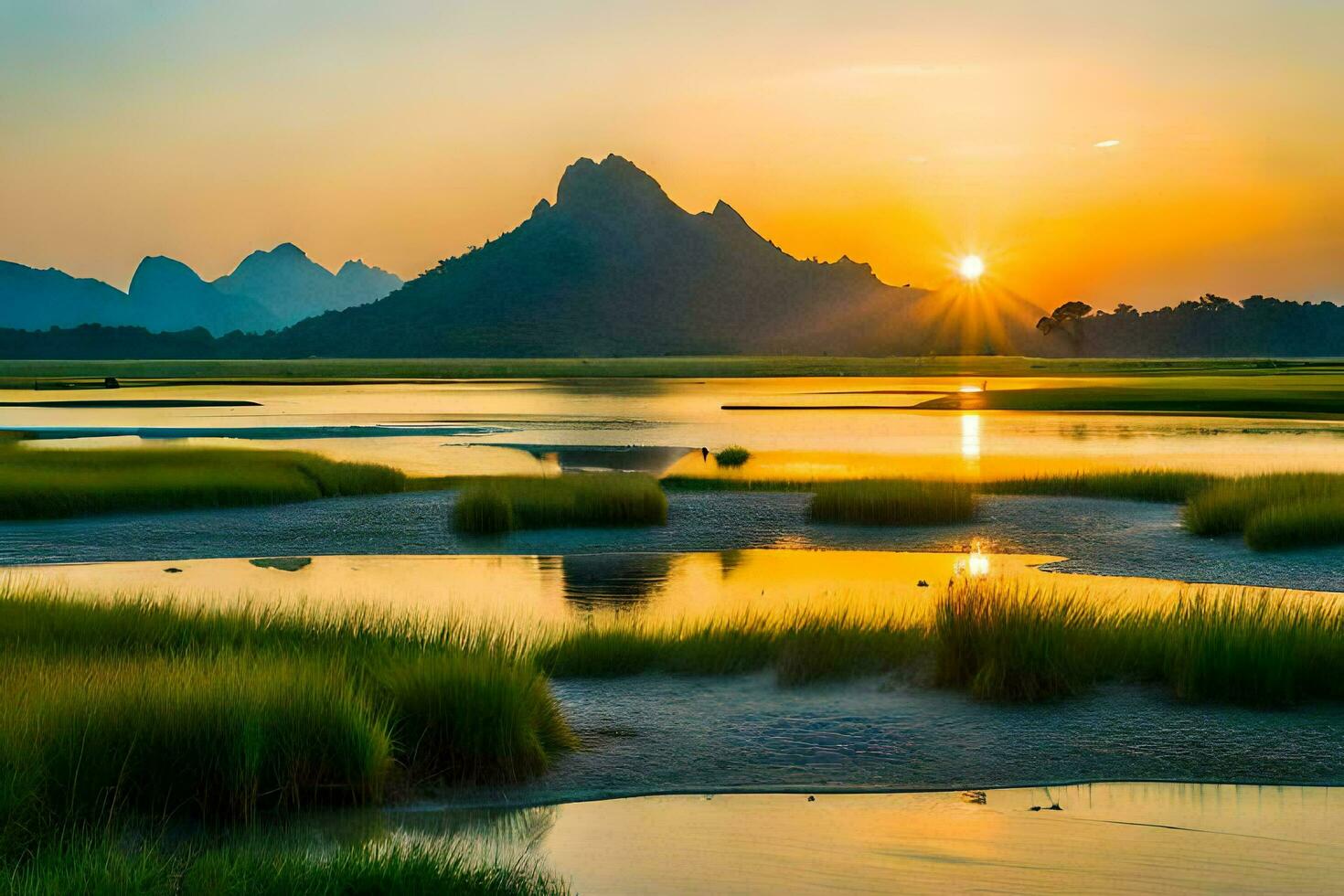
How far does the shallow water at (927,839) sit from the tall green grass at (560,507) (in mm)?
17143

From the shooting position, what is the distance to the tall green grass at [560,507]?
88.8 feet

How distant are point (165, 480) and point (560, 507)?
1056 centimetres

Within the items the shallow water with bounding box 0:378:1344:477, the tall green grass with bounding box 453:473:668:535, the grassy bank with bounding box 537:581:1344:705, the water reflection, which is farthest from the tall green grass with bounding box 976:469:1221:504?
the grassy bank with bounding box 537:581:1344:705

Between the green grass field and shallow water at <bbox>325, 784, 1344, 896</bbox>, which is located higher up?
the green grass field

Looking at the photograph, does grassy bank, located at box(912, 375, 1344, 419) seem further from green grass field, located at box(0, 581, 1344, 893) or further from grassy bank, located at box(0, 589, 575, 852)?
grassy bank, located at box(0, 589, 575, 852)

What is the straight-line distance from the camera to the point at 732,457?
4209cm

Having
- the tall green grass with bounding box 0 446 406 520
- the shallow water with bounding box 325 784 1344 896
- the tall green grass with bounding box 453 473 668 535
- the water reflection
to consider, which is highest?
the tall green grass with bounding box 0 446 406 520

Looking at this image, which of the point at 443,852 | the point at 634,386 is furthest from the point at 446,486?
the point at 634,386

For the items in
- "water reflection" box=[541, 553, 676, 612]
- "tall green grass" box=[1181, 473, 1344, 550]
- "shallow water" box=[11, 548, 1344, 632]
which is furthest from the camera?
"tall green grass" box=[1181, 473, 1344, 550]

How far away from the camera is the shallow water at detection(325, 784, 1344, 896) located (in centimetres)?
855

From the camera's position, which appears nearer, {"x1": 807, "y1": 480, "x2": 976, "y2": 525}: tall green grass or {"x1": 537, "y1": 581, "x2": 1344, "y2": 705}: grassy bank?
{"x1": 537, "y1": 581, "x2": 1344, "y2": 705}: grassy bank

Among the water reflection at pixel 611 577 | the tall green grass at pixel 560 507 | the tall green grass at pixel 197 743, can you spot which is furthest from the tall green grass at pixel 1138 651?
the tall green grass at pixel 560 507

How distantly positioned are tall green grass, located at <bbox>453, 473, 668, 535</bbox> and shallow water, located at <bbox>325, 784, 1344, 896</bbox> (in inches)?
675

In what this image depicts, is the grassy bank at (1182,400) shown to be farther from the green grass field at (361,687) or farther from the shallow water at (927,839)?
the shallow water at (927,839)
